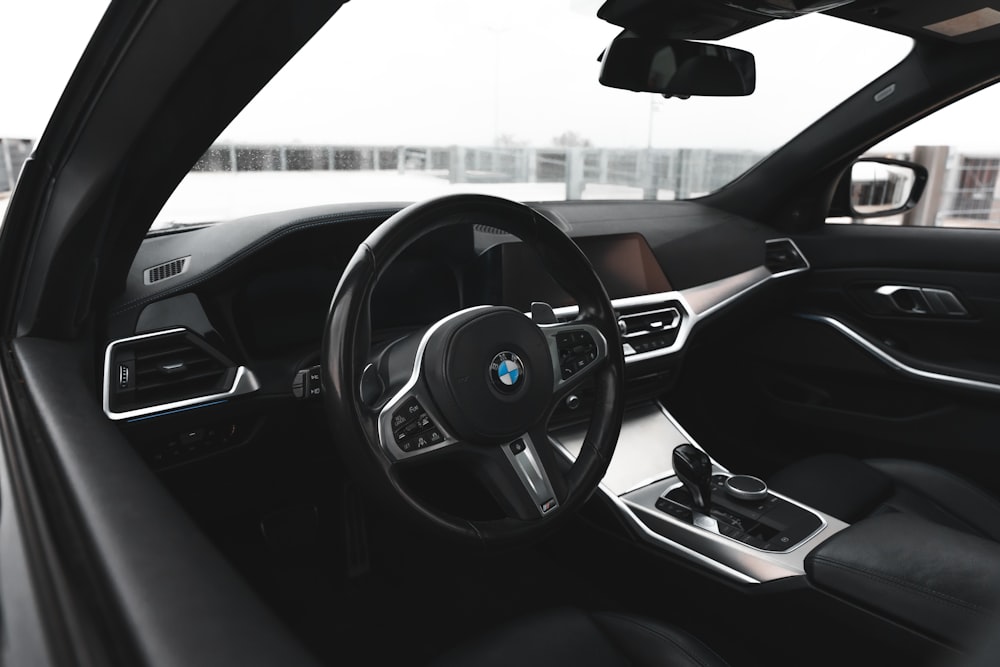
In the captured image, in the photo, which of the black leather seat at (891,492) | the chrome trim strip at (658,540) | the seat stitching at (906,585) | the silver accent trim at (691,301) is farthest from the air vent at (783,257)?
the seat stitching at (906,585)

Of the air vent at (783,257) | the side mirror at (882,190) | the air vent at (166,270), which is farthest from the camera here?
the side mirror at (882,190)

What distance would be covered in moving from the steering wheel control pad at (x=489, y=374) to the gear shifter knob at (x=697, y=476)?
69cm

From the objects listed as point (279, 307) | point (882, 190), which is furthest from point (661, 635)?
point (882, 190)

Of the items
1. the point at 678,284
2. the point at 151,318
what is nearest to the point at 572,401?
the point at 678,284

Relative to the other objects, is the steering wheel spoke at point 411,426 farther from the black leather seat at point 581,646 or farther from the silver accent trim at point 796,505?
the silver accent trim at point 796,505

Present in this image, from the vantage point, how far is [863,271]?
2795mm

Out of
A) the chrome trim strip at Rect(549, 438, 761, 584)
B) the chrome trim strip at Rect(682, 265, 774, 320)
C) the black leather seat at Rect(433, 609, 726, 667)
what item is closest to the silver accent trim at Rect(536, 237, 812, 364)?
the chrome trim strip at Rect(682, 265, 774, 320)

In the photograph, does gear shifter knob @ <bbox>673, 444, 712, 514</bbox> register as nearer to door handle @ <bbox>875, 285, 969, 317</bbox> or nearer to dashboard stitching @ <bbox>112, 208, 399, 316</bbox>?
dashboard stitching @ <bbox>112, 208, 399, 316</bbox>

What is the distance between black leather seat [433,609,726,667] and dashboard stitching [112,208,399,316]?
993mm

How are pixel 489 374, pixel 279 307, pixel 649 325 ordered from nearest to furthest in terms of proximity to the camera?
pixel 489 374, pixel 279 307, pixel 649 325

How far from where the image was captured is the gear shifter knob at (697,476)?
1.93m

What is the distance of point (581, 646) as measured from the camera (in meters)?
1.25

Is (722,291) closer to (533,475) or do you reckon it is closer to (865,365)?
(865,365)

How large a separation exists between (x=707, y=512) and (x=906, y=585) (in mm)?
640
